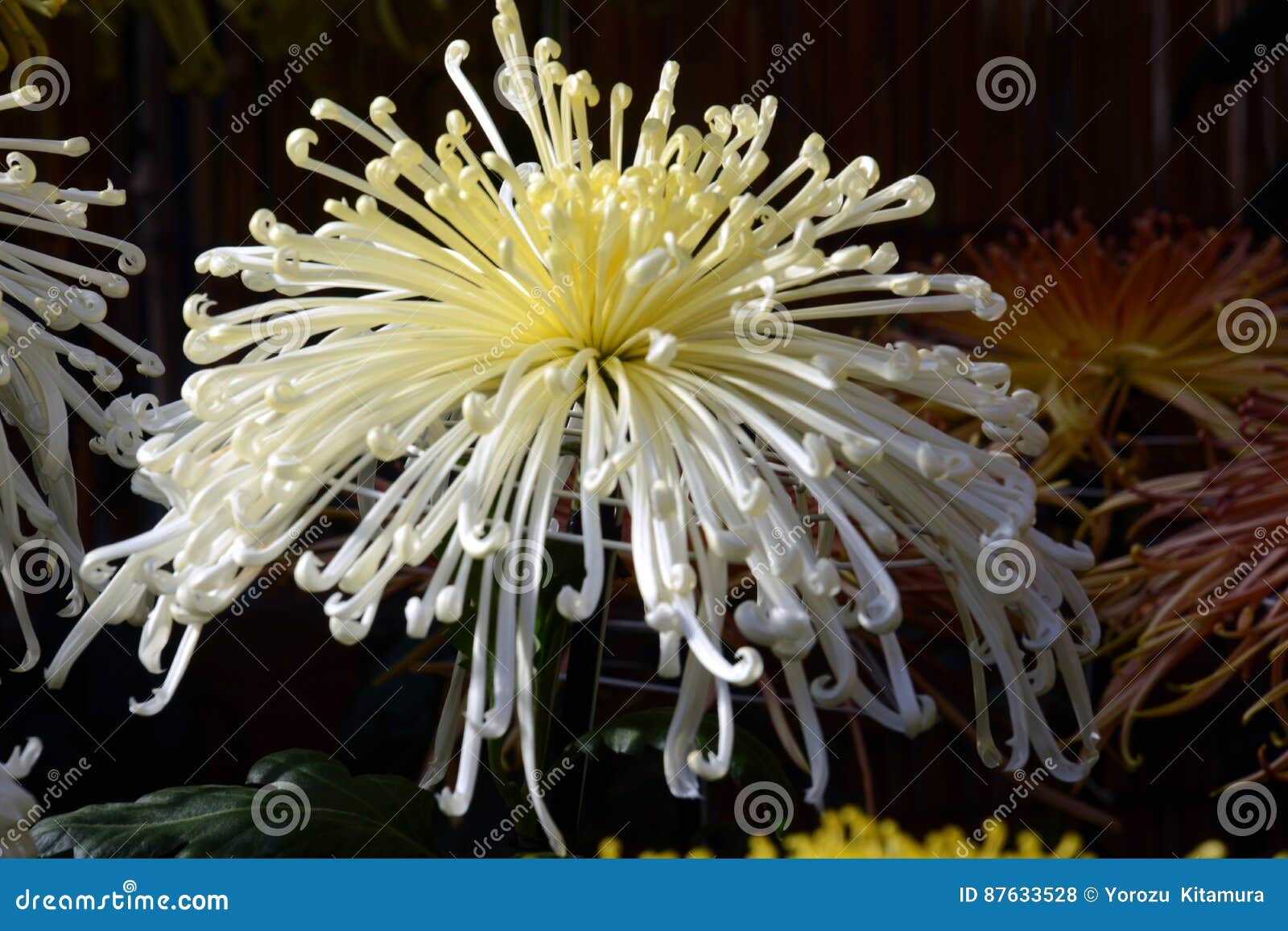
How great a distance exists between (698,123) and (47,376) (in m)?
1.43

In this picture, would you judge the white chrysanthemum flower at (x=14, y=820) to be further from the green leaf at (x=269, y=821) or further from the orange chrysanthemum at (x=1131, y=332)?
the orange chrysanthemum at (x=1131, y=332)

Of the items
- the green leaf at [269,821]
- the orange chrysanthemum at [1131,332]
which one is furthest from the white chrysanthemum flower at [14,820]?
the orange chrysanthemum at [1131,332]

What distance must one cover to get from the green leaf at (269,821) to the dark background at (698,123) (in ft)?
0.65

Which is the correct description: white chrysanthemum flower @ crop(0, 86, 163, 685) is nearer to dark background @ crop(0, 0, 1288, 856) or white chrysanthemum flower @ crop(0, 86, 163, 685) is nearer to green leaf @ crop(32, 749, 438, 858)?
green leaf @ crop(32, 749, 438, 858)

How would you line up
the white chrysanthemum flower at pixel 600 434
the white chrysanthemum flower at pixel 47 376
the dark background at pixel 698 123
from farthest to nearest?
the dark background at pixel 698 123 → the white chrysanthemum flower at pixel 47 376 → the white chrysanthemum flower at pixel 600 434

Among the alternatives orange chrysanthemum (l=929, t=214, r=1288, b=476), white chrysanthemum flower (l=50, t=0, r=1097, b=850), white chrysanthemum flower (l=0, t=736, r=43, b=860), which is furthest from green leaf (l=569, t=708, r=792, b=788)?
orange chrysanthemum (l=929, t=214, r=1288, b=476)

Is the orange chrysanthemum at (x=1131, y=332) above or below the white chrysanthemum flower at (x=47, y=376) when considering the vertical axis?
above

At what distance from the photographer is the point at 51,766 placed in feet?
2.65

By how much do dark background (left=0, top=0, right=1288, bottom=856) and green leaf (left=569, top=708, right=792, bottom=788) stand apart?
0.72 feet

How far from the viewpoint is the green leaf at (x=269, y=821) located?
475mm

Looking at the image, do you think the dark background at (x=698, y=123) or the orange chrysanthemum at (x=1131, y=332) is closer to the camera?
the dark background at (x=698, y=123)

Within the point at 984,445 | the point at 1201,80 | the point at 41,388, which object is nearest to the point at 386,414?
the point at 41,388

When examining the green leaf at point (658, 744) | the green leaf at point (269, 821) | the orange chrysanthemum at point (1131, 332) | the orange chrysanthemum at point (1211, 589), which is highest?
the orange chrysanthemum at point (1131, 332)
